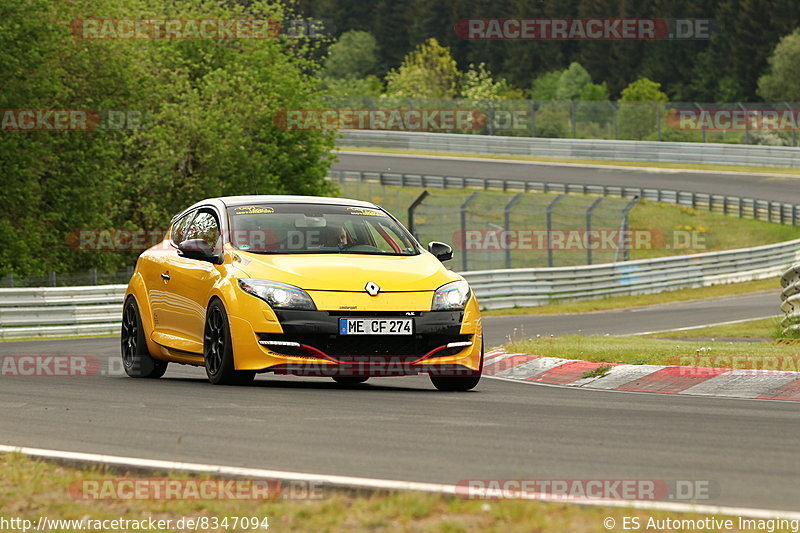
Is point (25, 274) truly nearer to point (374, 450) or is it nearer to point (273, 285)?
point (273, 285)

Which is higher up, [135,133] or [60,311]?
[135,133]

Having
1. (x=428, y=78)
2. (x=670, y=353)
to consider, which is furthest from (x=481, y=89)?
(x=670, y=353)

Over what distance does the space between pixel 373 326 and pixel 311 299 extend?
518 mm

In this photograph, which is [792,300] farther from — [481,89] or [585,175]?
[481,89]

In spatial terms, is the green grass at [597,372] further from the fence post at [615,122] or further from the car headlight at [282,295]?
the fence post at [615,122]

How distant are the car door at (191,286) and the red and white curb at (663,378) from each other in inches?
137

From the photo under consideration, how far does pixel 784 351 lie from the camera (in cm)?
1408

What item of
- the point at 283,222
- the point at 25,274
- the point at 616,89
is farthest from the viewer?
the point at 616,89

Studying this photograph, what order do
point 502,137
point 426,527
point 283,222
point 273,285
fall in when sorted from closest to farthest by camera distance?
point 426,527
point 273,285
point 283,222
point 502,137

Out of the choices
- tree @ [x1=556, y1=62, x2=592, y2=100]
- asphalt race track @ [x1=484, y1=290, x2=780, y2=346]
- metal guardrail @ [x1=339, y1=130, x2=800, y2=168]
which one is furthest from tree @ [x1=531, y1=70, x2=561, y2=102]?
asphalt race track @ [x1=484, y1=290, x2=780, y2=346]

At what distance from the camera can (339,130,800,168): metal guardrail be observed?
63.8 meters

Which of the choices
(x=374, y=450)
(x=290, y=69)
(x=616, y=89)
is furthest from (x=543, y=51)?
(x=374, y=450)

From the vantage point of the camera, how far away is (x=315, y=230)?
11680mm

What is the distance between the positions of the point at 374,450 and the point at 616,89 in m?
110
